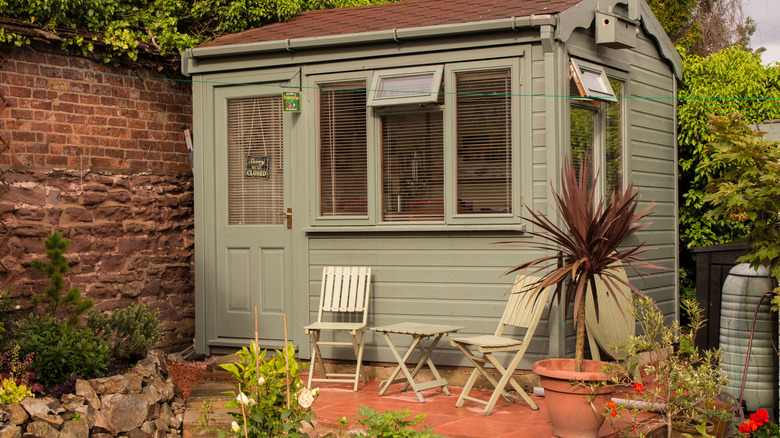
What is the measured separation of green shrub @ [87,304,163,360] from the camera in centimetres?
651

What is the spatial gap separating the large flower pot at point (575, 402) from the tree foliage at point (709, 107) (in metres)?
4.06

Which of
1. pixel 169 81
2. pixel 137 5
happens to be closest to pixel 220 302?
pixel 169 81

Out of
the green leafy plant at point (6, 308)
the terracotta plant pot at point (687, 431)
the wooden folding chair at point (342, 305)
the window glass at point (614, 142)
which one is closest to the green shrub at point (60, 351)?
the green leafy plant at point (6, 308)

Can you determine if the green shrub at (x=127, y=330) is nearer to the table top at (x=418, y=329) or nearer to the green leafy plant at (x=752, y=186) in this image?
the table top at (x=418, y=329)

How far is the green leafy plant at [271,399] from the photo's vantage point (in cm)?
432

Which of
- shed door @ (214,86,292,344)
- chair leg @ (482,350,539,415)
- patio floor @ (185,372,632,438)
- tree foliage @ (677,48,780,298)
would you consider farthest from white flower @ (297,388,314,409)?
tree foliage @ (677,48,780,298)

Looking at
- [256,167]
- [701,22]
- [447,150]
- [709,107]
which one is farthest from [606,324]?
[701,22]

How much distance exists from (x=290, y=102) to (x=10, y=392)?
3.50m

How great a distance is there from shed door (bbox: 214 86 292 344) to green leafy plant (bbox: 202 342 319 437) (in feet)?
11.6

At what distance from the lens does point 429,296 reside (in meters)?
7.40

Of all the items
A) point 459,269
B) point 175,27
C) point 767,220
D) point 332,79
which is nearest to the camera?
point 767,220

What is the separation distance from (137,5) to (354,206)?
324 centimetres

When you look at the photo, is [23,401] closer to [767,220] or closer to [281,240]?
[281,240]

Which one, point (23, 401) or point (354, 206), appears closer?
point (23, 401)
